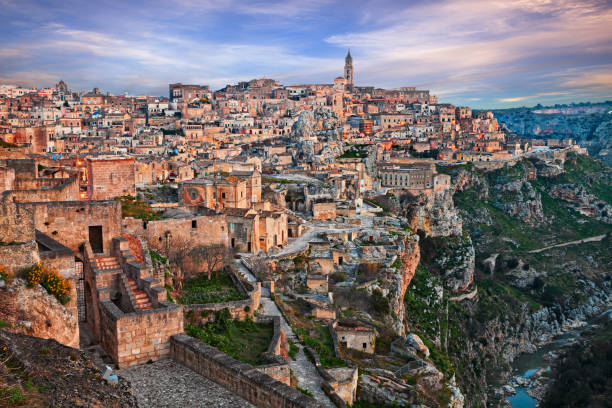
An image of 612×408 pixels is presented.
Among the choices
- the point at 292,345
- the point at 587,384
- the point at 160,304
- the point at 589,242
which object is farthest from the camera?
the point at 589,242

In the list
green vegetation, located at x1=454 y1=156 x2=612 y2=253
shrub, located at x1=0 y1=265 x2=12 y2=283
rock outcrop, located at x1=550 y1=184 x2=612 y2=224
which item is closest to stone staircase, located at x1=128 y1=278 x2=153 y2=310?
shrub, located at x1=0 y1=265 x2=12 y2=283

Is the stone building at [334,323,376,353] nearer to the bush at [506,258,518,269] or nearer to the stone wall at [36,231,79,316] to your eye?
the stone wall at [36,231,79,316]

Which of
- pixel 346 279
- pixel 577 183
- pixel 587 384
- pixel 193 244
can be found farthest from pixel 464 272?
pixel 577 183

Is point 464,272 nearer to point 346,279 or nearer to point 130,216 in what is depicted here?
point 346,279

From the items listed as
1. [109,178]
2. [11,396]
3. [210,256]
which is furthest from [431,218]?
[11,396]

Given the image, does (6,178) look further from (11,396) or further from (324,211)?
(324,211)

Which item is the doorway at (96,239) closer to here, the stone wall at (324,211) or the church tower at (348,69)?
the stone wall at (324,211)
